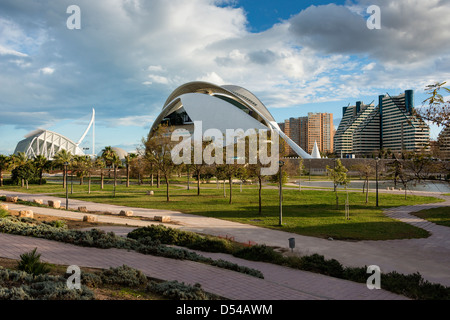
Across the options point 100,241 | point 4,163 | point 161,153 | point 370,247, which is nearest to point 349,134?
point 161,153

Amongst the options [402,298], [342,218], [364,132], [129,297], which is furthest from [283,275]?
[364,132]

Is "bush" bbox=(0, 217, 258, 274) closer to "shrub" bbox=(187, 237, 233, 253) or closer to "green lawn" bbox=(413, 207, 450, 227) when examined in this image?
"shrub" bbox=(187, 237, 233, 253)

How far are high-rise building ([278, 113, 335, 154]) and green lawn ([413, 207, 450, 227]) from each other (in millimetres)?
143316

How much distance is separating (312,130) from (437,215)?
14987 centimetres

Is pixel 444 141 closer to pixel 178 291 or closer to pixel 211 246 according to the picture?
pixel 211 246

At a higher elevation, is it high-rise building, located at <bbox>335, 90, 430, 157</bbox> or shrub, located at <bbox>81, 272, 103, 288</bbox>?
high-rise building, located at <bbox>335, 90, 430, 157</bbox>

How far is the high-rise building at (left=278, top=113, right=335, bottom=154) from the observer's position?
6476 inches

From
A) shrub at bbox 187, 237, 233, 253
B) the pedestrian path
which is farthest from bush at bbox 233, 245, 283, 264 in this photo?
shrub at bbox 187, 237, 233, 253

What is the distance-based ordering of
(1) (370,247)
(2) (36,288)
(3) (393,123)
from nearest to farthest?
(2) (36,288) → (1) (370,247) → (3) (393,123)

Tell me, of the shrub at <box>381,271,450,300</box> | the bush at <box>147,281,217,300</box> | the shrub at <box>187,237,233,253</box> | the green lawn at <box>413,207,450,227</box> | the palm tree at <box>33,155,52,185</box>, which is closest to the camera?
the bush at <box>147,281,217,300</box>

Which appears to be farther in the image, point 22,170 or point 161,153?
point 22,170

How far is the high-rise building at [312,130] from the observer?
16450 cm

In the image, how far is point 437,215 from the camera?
1948cm
